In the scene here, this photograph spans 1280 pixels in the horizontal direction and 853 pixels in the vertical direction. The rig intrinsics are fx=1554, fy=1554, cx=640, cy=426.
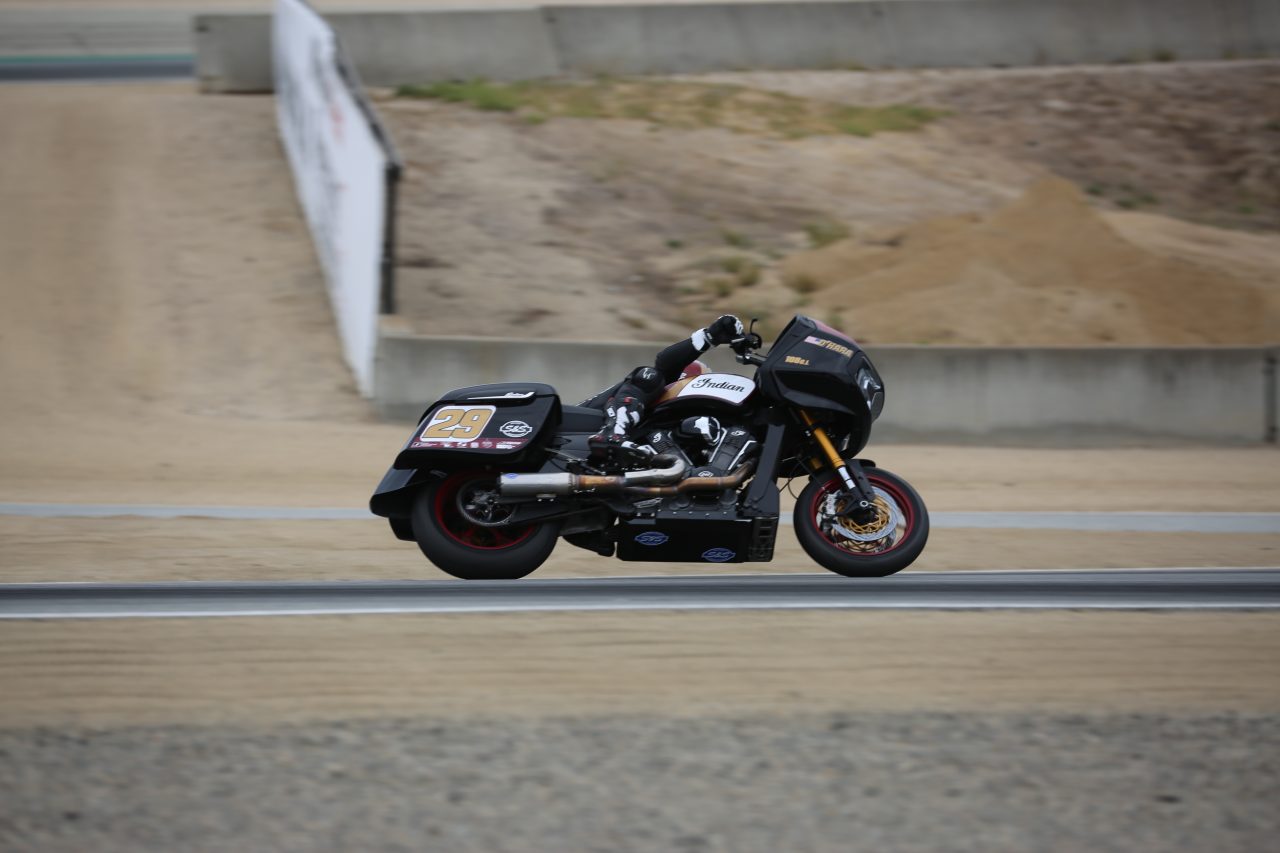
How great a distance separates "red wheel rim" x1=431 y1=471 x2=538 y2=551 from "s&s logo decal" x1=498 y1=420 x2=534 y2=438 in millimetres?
289

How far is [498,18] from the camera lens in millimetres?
26422

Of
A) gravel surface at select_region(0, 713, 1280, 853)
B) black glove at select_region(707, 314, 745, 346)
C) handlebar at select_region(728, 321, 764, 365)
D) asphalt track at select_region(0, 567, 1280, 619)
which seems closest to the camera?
gravel surface at select_region(0, 713, 1280, 853)

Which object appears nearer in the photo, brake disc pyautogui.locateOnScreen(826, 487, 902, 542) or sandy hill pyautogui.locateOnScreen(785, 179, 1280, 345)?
brake disc pyautogui.locateOnScreen(826, 487, 902, 542)

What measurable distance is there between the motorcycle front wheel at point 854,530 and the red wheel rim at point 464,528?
1.54m

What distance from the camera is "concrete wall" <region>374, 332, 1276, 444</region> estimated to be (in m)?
15.3

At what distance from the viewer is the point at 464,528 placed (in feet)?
28.3

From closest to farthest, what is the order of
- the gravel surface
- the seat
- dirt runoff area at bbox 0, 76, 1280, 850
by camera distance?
the gravel surface
dirt runoff area at bbox 0, 76, 1280, 850
the seat

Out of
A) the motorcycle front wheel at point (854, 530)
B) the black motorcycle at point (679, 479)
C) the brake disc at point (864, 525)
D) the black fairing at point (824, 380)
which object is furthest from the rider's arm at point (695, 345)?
the brake disc at point (864, 525)

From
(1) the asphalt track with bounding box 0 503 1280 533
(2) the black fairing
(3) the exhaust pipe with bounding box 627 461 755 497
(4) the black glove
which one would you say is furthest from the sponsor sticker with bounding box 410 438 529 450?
(1) the asphalt track with bounding box 0 503 1280 533

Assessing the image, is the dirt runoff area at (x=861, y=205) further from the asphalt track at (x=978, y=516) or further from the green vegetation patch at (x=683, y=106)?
the asphalt track at (x=978, y=516)

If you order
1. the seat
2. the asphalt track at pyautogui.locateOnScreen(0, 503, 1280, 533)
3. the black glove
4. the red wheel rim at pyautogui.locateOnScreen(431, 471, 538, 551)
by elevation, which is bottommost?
the asphalt track at pyautogui.locateOnScreen(0, 503, 1280, 533)

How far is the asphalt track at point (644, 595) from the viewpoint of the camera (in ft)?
25.8

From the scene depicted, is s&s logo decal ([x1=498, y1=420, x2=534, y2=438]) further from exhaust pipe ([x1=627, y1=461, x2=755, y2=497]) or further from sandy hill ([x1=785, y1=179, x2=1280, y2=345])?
sandy hill ([x1=785, y1=179, x2=1280, y2=345])

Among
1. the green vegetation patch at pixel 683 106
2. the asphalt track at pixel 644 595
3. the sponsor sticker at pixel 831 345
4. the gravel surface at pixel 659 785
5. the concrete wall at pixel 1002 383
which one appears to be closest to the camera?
the gravel surface at pixel 659 785
